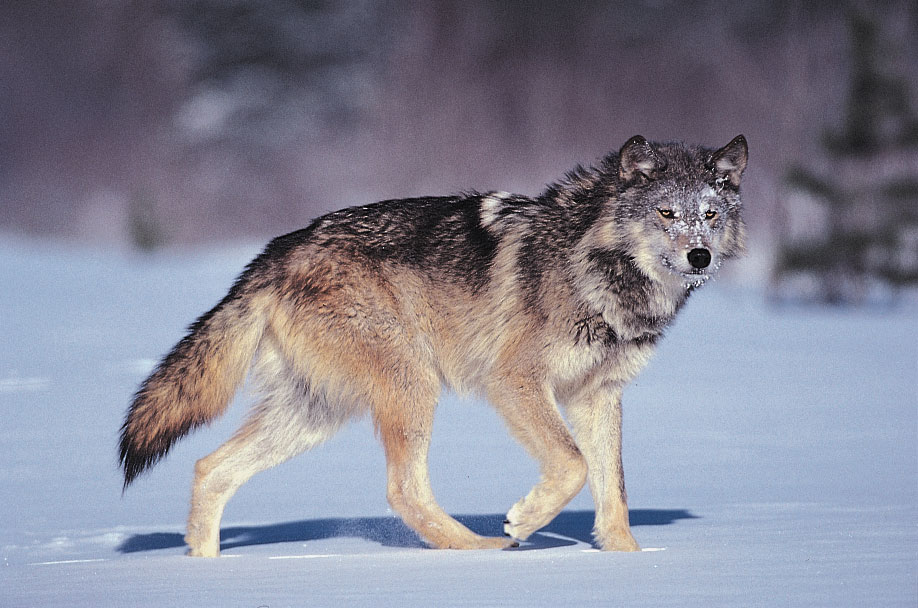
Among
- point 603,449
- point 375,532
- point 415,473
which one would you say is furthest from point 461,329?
point 375,532

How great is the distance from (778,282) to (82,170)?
18.3 metres

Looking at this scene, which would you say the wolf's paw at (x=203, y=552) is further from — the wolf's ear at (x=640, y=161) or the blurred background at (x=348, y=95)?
the blurred background at (x=348, y=95)

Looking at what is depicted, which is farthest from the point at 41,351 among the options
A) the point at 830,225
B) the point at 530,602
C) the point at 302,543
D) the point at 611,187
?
the point at 830,225

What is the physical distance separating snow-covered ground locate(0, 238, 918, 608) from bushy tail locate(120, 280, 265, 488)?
17.8 inches

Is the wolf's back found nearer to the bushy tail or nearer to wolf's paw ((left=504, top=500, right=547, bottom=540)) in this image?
the bushy tail

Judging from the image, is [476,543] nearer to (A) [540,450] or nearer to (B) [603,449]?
(A) [540,450]

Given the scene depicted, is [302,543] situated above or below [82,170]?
below

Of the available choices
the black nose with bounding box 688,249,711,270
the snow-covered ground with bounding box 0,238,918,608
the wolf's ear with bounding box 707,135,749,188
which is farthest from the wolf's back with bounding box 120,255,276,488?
the wolf's ear with bounding box 707,135,749,188

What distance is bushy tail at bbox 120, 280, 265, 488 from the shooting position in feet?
15.5

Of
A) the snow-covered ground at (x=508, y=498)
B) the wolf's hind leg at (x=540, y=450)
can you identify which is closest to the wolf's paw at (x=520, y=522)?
the wolf's hind leg at (x=540, y=450)

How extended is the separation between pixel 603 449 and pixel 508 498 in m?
1.20

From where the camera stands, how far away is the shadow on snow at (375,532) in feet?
16.1

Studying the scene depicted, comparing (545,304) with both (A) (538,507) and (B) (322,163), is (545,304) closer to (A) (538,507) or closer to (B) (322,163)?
(A) (538,507)

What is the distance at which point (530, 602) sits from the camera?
129 inches
